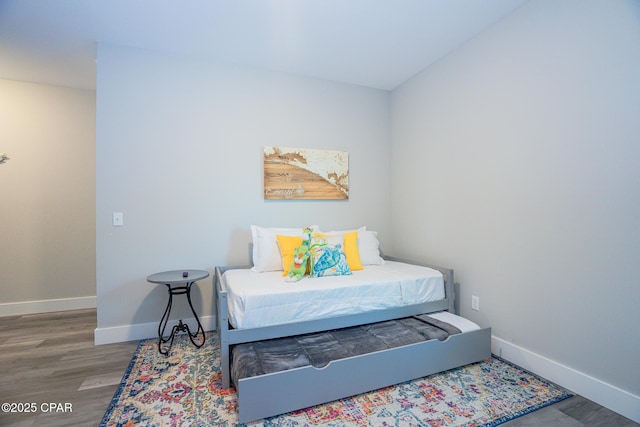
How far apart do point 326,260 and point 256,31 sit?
1962 mm

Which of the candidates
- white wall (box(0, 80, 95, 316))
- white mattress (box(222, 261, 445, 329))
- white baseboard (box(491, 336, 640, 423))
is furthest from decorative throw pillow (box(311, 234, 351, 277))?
white wall (box(0, 80, 95, 316))

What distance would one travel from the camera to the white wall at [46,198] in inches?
131

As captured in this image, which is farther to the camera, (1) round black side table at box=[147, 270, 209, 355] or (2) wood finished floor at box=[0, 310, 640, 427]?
(1) round black side table at box=[147, 270, 209, 355]

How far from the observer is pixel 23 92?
10.9 ft

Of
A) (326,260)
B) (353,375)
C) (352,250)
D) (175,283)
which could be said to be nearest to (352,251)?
(352,250)

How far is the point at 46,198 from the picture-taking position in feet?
11.3

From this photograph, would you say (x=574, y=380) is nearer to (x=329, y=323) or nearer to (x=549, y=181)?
(x=549, y=181)

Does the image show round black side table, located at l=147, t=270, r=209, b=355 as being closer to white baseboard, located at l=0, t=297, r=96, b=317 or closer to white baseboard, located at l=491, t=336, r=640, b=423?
white baseboard, located at l=0, t=297, r=96, b=317

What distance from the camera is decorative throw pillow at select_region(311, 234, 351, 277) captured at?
2.48m

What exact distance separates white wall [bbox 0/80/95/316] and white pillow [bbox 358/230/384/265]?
10.5 feet

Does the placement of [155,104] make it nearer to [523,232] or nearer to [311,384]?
[311,384]

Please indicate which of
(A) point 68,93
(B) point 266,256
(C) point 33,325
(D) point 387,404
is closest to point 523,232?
(D) point 387,404

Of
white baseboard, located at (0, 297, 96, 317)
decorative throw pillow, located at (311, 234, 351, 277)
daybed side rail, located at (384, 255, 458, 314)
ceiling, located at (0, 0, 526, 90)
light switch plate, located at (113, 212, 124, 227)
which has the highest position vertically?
ceiling, located at (0, 0, 526, 90)

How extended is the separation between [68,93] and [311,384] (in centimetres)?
417
